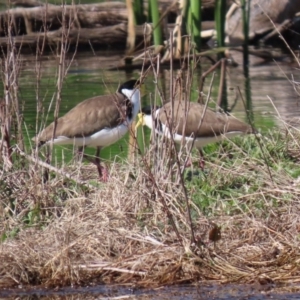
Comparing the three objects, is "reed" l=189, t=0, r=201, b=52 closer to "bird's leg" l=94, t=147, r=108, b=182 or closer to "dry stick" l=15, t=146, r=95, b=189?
"bird's leg" l=94, t=147, r=108, b=182

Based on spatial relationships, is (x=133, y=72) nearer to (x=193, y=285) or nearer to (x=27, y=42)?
(x=27, y=42)

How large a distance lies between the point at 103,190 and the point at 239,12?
13.6 meters

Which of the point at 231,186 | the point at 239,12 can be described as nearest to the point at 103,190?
the point at 231,186

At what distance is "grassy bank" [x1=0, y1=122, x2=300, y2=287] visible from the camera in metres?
5.97

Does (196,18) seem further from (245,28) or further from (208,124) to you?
(208,124)

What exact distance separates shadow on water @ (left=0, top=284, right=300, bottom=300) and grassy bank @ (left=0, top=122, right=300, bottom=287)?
0.23 feet

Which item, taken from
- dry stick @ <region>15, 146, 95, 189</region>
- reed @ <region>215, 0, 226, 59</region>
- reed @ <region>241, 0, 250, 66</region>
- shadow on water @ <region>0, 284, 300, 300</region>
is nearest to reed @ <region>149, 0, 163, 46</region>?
reed @ <region>215, 0, 226, 59</region>

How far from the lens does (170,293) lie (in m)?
5.77

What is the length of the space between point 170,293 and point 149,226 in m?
0.80

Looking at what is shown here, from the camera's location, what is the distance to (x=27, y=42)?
59.0 ft

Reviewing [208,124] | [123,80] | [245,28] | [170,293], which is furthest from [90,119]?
[245,28]

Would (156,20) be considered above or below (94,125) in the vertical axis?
below

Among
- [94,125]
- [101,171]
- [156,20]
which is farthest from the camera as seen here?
[156,20]

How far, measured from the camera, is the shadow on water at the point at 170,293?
5668 millimetres
